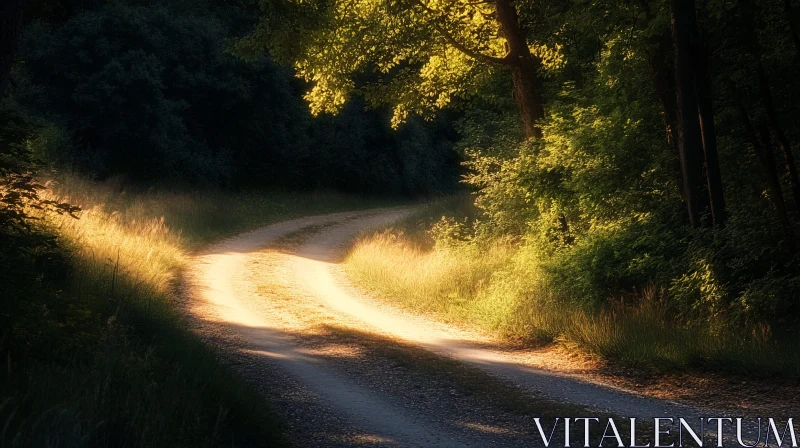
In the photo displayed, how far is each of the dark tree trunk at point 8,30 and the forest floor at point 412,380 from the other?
3.99 metres

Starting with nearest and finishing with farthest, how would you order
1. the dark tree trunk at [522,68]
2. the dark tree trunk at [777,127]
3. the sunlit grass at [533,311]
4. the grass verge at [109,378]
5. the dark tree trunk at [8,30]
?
the grass verge at [109,378]
the dark tree trunk at [8,30]
the sunlit grass at [533,311]
the dark tree trunk at [777,127]
the dark tree trunk at [522,68]

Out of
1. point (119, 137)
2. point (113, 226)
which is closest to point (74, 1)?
point (119, 137)

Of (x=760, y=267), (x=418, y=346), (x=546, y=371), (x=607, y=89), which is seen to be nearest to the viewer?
(x=546, y=371)

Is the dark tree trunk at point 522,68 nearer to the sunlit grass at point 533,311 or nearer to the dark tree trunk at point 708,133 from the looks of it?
the sunlit grass at point 533,311

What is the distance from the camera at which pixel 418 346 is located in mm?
11750

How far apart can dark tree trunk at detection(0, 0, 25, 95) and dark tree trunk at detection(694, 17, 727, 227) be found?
9239 millimetres

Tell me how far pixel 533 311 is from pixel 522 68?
22.4 feet

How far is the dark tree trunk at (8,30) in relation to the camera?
6.20 m

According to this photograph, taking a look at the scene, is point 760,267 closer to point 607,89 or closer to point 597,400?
point 597,400

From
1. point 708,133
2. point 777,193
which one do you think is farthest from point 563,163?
point 777,193

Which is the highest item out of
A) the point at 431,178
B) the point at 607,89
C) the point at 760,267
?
Result: the point at 431,178

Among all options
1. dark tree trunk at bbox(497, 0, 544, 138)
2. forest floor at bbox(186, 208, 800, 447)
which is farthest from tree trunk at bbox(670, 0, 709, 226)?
dark tree trunk at bbox(497, 0, 544, 138)

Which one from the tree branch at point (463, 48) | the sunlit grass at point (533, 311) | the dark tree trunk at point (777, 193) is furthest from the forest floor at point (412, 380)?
the tree branch at point (463, 48)

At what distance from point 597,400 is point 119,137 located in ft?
90.2
